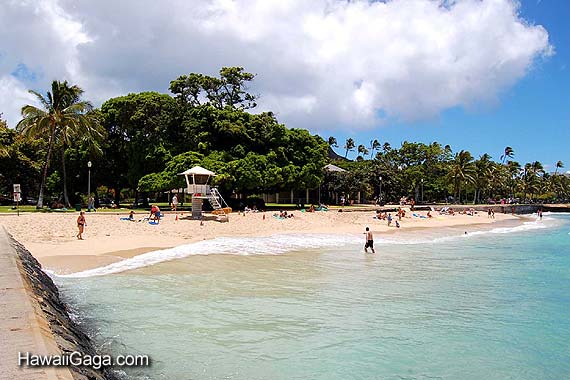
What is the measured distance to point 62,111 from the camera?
3641 cm

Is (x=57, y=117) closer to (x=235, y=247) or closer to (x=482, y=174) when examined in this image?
(x=235, y=247)

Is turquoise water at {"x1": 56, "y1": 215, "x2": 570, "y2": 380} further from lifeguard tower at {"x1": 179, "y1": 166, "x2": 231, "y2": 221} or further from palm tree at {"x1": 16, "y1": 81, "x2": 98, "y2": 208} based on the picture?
palm tree at {"x1": 16, "y1": 81, "x2": 98, "y2": 208}

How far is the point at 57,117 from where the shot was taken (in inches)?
1385

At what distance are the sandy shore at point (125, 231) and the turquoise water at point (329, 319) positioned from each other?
3680 millimetres

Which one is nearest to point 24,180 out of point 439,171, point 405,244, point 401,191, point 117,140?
point 117,140

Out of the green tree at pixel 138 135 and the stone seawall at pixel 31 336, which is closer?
the stone seawall at pixel 31 336

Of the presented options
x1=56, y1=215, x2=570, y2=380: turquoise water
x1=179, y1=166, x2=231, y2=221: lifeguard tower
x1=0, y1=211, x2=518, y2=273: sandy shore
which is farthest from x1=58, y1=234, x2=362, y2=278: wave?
x1=179, y1=166, x2=231, y2=221: lifeguard tower

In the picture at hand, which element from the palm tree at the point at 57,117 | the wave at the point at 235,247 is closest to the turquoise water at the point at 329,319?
the wave at the point at 235,247

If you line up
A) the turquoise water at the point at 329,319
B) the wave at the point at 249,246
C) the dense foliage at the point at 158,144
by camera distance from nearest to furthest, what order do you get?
the turquoise water at the point at 329,319 < the wave at the point at 249,246 < the dense foliage at the point at 158,144

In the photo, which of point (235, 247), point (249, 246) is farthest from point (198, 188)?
point (235, 247)

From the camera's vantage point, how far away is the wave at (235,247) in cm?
1675

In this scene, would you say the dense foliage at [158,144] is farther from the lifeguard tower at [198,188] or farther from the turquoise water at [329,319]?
the turquoise water at [329,319]

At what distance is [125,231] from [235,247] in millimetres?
6995

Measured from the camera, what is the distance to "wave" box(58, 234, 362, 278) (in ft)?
55.0
